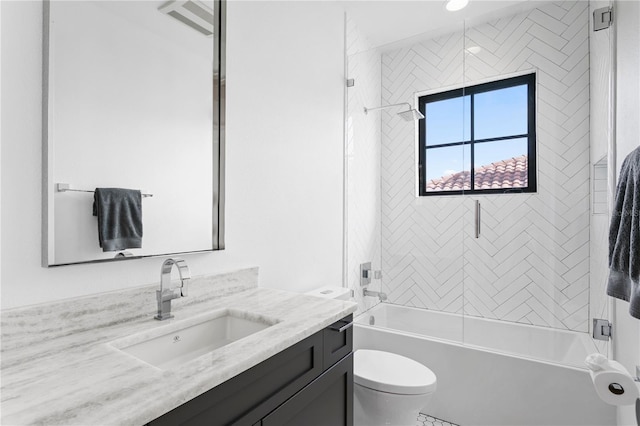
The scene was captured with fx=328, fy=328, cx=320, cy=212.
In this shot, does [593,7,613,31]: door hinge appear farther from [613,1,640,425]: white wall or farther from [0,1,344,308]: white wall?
[0,1,344,308]: white wall

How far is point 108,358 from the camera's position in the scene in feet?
2.64

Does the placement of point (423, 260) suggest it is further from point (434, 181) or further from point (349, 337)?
point (349, 337)

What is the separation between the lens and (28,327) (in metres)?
0.86

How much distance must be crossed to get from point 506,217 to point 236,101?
2.01 metres

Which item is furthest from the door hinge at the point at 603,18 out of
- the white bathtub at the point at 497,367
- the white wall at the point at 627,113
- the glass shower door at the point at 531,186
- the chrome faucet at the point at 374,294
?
the chrome faucet at the point at 374,294

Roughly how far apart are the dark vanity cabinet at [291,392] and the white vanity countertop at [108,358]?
0.04m

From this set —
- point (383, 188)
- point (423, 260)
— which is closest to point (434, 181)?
point (383, 188)

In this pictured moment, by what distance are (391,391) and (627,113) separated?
5.56 feet

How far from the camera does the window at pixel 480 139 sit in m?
2.30

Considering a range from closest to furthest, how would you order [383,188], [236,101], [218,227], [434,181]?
[218,227], [236,101], [434,181], [383,188]

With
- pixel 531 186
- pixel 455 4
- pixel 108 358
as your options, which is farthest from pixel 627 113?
pixel 108 358

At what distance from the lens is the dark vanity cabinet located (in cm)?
74

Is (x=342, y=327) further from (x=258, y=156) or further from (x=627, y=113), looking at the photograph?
(x=627, y=113)

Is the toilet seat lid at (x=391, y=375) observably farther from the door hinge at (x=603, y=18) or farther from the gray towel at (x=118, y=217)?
the door hinge at (x=603, y=18)
